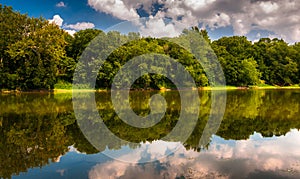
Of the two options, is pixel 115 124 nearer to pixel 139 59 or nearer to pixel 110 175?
pixel 110 175

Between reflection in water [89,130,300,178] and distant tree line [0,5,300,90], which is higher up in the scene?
distant tree line [0,5,300,90]

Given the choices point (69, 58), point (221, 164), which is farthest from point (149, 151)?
point (69, 58)

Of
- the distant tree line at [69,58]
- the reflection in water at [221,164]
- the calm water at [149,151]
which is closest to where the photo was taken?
the reflection in water at [221,164]

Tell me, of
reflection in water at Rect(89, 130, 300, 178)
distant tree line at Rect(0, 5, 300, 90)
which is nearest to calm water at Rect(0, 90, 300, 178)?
reflection in water at Rect(89, 130, 300, 178)

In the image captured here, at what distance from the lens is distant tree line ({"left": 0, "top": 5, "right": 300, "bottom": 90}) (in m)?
46.1

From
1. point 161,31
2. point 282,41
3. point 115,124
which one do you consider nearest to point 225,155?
point 115,124

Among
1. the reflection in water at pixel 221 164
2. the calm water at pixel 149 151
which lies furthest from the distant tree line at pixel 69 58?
Result: the reflection in water at pixel 221 164

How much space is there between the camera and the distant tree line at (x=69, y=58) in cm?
4612

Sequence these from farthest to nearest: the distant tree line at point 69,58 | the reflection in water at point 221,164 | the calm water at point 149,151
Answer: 1. the distant tree line at point 69,58
2. the calm water at point 149,151
3. the reflection in water at point 221,164

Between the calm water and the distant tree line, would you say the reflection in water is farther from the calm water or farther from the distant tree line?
the distant tree line

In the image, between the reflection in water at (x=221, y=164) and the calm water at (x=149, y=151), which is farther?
the calm water at (x=149, y=151)

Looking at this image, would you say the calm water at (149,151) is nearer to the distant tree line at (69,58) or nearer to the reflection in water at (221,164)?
the reflection in water at (221,164)

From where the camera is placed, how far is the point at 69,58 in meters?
54.8

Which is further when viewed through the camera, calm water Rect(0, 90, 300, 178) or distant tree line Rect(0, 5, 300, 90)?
distant tree line Rect(0, 5, 300, 90)
